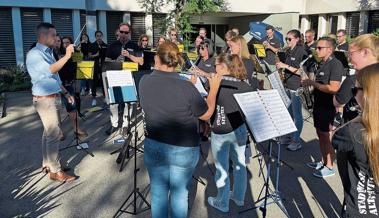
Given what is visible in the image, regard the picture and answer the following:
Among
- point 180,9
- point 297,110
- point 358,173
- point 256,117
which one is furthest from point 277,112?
point 180,9

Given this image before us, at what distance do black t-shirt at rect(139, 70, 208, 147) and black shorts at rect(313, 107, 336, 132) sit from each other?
2.66 metres

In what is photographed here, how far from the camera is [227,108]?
3916 millimetres

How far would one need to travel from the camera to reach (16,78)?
44.6 feet

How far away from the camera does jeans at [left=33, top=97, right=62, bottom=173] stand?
Result: 15.7 feet

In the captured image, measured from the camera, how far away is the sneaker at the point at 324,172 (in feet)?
17.1

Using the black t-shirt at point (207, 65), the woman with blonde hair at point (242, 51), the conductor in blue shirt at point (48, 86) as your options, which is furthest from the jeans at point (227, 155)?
the conductor in blue shirt at point (48, 86)

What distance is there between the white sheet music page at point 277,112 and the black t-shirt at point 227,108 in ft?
1.28

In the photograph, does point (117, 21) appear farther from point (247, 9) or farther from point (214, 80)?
point (214, 80)

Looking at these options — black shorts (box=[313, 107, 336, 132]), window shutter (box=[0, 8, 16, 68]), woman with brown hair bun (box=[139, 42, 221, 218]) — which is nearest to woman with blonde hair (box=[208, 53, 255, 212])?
woman with brown hair bun (box=[139, 42, 221, 218])

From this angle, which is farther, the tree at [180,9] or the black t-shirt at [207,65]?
the tree at [180,9]

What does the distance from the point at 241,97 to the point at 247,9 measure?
16.9m

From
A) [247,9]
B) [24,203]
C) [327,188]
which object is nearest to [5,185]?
[24,203]

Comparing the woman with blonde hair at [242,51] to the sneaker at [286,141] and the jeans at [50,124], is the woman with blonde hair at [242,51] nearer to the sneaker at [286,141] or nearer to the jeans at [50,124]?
the sneaker at [286,141]

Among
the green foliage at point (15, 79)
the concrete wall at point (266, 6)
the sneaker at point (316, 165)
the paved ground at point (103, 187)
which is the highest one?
the concrete wall at point (266, 6)
